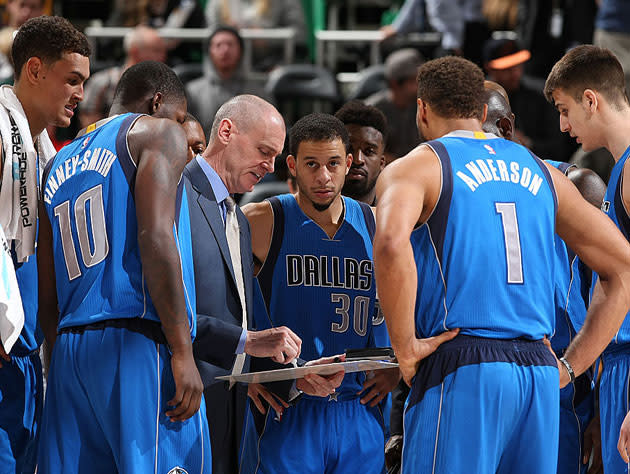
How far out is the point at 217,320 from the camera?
158 inches

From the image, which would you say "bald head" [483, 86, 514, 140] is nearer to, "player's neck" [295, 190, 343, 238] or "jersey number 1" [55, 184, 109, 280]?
"player's neck" [295, 190, 343, 238]

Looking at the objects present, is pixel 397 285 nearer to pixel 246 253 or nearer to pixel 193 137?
pixel 246 253

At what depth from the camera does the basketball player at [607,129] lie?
4.15 metres

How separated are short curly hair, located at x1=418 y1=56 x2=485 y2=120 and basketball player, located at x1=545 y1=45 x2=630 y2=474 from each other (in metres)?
0.81

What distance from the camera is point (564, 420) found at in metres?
4.70

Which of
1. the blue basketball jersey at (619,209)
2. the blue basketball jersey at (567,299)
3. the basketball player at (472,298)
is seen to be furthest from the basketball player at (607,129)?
the basketball player at (472,298)

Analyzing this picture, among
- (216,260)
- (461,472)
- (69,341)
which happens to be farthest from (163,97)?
(461,472)

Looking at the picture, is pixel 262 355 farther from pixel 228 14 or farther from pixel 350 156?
pixel 228 14

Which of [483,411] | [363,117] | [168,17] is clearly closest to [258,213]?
[363,117]

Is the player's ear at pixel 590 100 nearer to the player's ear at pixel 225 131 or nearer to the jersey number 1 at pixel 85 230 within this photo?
the player's ear at pixel 225 131

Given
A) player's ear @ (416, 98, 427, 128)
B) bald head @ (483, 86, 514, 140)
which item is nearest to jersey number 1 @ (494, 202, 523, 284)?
player's ear @ (416, 98, 427, 128)

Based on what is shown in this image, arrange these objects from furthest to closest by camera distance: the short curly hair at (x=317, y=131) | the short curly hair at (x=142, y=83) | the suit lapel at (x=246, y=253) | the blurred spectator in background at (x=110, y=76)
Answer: the blurred spectator in background at (x=110, y=76) → the short curly hair at (x=317, y=131) → the suit lapel at (x=246, y=253) → the short curly hair at (x=142, y=83)

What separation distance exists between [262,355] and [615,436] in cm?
160

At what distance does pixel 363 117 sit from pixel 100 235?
235 centimetres
